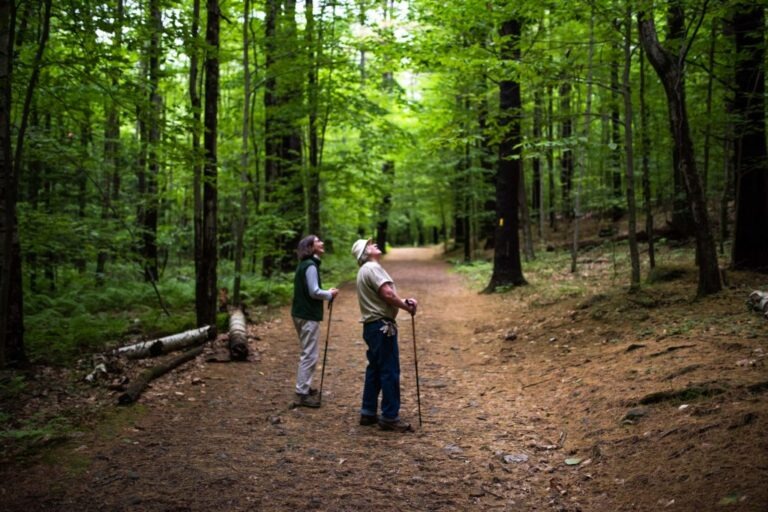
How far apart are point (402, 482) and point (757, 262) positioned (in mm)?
8568

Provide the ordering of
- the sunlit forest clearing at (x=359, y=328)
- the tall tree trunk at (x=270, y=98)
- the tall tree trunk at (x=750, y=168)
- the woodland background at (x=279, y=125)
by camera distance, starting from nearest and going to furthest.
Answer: the sunlit forest clearing at (x=359, y=328) → the woodland background at (x=279, y=125) → the tall tree trunk at (x=750, y=168) → the tall tree trunk at (x=270, y=98)

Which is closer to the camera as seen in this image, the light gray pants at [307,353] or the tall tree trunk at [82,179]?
the light gray pants at [307,353]

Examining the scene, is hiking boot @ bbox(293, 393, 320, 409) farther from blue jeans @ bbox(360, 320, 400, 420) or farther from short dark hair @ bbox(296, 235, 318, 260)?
short dark hair @ bbox(296, 235, 318, 260)

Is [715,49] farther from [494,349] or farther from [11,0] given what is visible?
[11,0]

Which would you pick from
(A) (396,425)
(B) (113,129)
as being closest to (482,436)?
(A) (396,425)

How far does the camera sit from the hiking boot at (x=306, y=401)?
624cm

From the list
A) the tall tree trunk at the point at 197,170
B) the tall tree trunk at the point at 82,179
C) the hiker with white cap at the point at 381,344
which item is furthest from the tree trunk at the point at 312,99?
the hiker with white cap at the point at 381,344

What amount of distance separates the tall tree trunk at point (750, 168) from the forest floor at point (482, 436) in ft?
4.03

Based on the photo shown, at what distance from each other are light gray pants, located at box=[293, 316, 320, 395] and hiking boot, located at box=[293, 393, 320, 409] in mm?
62

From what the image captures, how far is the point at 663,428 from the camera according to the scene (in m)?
4.46

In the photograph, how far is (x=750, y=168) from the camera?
9.09 meters

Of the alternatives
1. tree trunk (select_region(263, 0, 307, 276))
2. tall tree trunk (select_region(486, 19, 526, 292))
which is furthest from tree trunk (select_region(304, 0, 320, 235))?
tall tree trunk (select_region(486, 19, 526, 292))

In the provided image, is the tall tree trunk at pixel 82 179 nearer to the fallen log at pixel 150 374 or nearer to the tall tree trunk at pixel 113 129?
the tall tree trunk at pixel 113 129

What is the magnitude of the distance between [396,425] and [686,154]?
6180 mm
